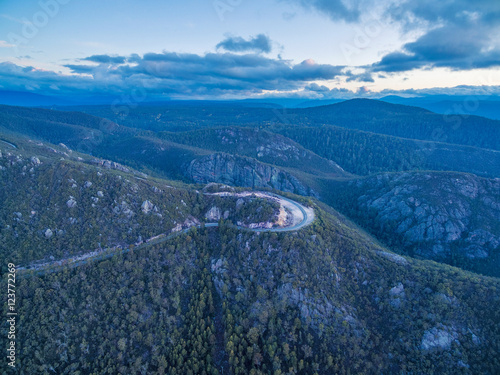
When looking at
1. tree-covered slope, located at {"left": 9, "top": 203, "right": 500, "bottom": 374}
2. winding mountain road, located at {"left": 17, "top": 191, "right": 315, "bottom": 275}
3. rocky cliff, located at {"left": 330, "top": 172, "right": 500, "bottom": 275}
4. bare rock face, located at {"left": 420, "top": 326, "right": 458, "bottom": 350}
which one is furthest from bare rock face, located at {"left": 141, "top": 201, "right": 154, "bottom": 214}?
rocky cliff, located at {"left": 330, "top": 172, "right": 500, "bottom": 275}

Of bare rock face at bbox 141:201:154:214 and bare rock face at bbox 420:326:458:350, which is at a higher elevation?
bare rock face at bbox 141:201:154:214

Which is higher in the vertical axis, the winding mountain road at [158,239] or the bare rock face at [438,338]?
the winding mountain road at [158,239]

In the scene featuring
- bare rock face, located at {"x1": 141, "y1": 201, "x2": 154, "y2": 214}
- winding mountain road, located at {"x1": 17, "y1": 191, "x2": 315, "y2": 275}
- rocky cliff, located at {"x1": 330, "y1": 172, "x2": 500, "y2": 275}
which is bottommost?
rocky cliff, located at {"x1": 330, "y1": 172, "x2": 500, "y2": 275}

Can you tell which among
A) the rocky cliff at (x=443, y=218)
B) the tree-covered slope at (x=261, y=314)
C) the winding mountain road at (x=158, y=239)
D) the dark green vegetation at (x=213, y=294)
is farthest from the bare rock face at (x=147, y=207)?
the rocky cliff at (x=443, y=218)

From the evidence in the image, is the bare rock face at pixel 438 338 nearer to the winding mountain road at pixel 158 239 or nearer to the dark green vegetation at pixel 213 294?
the dark green vegetation at pixel 213 294

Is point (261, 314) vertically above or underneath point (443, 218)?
above

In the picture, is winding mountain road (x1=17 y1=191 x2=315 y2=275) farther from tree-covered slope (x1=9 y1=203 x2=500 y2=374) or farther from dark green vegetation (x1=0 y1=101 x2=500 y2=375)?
tree-covered slope (x1=9 y1=203 x2=500 y2=374)

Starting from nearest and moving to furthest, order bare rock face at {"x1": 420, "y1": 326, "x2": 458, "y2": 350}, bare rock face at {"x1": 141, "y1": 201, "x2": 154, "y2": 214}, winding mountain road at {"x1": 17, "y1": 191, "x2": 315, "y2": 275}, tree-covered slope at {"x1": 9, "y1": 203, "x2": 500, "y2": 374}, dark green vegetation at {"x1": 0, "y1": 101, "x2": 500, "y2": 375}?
tree-covered slope at {"x1": 9, "y1": 203, "x2": 500, "y2": 374} < dark green vegetation at {"x1": 0, "y1": 101, "x2": 500, "y2": 375} < bare rock face at {"x1": 420, "y1": 326, "x2": 458, "y2": 350} < winding mountain road at {"x1": 17, "y1": 191, "x2": 315, "y2": 275} < bare rock face at {"x1": 141, "y1": 201, "x2": 154, "y2": 214}

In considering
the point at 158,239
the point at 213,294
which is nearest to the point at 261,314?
the point at 213,294

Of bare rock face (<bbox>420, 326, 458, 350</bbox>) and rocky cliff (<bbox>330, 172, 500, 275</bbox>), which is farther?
rocky cliff (<bbox>330, 172, 500, 275</bbox>)

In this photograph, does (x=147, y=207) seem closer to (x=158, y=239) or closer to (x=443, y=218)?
(x=158, y=239)

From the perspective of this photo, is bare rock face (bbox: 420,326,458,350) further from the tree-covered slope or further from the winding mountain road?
the winding mountain road

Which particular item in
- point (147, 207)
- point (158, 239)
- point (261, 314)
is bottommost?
point (261, 314)

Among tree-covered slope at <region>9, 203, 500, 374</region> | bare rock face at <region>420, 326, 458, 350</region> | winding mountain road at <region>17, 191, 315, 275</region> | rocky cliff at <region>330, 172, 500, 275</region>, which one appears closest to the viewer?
tree-covered slope at <region>9, 203, 500, 374</region>
